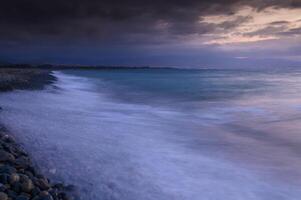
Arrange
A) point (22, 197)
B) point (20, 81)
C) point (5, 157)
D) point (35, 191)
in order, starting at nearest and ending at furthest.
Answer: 1. point (22, 197)
2. point (35, 191)
3. point (5, 157)
4. point (20, 81)

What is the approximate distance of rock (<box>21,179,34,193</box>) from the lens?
433cm

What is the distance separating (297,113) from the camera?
15.4 metres

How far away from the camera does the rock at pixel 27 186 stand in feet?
14.2

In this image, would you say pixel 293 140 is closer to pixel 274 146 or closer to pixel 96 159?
pixel 274 146

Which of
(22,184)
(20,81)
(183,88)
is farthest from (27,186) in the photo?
(183,88)

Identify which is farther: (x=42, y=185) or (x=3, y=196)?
(x=42, y=185)

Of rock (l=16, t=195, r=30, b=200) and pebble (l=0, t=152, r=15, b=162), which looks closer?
rock (l=16, t=195, r=30, b=200)

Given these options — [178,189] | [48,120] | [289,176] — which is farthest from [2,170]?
[48,120]

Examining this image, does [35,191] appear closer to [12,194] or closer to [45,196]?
[45,196]

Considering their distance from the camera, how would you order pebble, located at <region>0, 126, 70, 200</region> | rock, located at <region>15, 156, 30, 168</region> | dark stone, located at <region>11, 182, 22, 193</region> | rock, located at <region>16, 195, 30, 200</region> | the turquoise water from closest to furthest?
rock, located at <region>16, 195, 30, 200</region> < pebble, located at <region>0, 126, 70, 200</region> < dark stone, located at <region>11, 182, 22, 193</region> < rock, located at <region>15, 156, 30, 168</region> < the turquoise water

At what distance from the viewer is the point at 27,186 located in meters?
4.38

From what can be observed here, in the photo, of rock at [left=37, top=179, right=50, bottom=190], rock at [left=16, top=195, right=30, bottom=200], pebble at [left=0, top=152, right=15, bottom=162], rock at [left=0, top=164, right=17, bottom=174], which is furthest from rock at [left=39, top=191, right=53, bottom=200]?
pebble at [left=0, top=152, right=15, bottom=162]

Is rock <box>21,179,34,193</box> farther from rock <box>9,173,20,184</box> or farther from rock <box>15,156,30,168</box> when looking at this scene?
rock <box>15,156,30,168</box>

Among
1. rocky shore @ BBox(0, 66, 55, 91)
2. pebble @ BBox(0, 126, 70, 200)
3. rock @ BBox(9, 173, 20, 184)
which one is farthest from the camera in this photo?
rocky shore @ BBox(0, 66, 55, 91)
